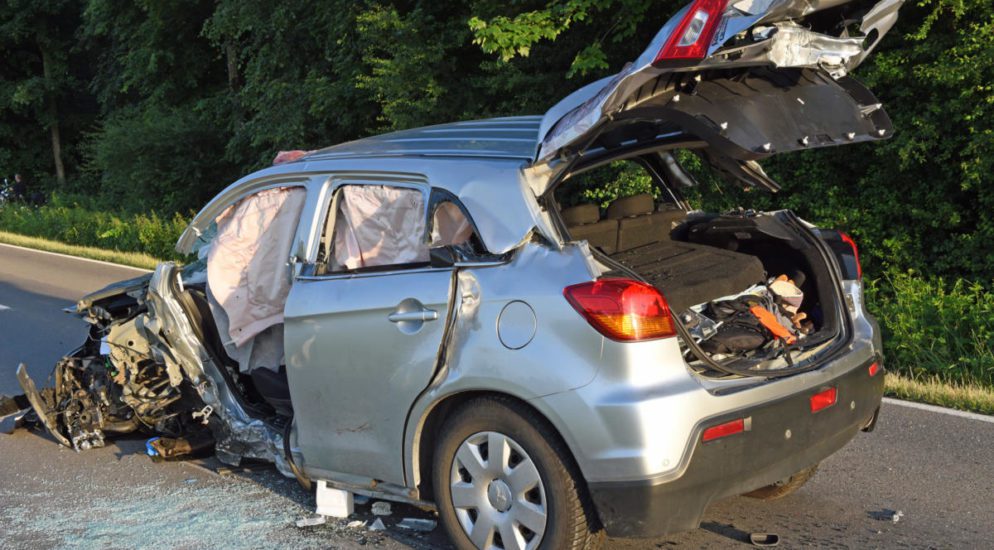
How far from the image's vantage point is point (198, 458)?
239 inches

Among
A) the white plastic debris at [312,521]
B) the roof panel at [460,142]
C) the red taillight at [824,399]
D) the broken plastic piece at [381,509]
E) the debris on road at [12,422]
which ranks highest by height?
the roof panel at [460,142]

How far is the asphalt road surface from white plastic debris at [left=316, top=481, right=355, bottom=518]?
79 mm

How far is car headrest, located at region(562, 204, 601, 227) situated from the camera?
4.82m

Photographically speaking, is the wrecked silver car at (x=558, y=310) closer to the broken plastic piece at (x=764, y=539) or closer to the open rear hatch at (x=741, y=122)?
the open rear hatch at (x=741, y=122)

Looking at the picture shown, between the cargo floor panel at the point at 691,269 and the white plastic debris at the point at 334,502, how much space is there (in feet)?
5.80

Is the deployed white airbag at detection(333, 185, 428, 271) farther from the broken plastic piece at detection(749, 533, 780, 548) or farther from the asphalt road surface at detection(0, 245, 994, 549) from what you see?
the broken plastic piece at detection(749, 533, 780, 548)

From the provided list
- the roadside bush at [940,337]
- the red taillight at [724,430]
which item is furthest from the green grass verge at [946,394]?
the red taillight at [724,430]

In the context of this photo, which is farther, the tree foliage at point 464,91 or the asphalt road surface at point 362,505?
the tree foliage at point 464,91

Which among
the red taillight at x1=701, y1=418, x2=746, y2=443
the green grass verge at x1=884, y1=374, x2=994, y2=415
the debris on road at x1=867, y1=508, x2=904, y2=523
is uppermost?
the red taillight at x1=701, y1=418, x2=746, y2=443

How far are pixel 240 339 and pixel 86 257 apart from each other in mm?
14405

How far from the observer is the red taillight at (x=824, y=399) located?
13.8 feet

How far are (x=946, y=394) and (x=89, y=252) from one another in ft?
53.5

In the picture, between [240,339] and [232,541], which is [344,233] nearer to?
[240,339]

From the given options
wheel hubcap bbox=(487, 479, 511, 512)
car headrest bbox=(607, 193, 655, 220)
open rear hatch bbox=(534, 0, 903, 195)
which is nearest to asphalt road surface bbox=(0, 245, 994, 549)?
wheel hubcap bbox=(487, 479, 511, 512)
